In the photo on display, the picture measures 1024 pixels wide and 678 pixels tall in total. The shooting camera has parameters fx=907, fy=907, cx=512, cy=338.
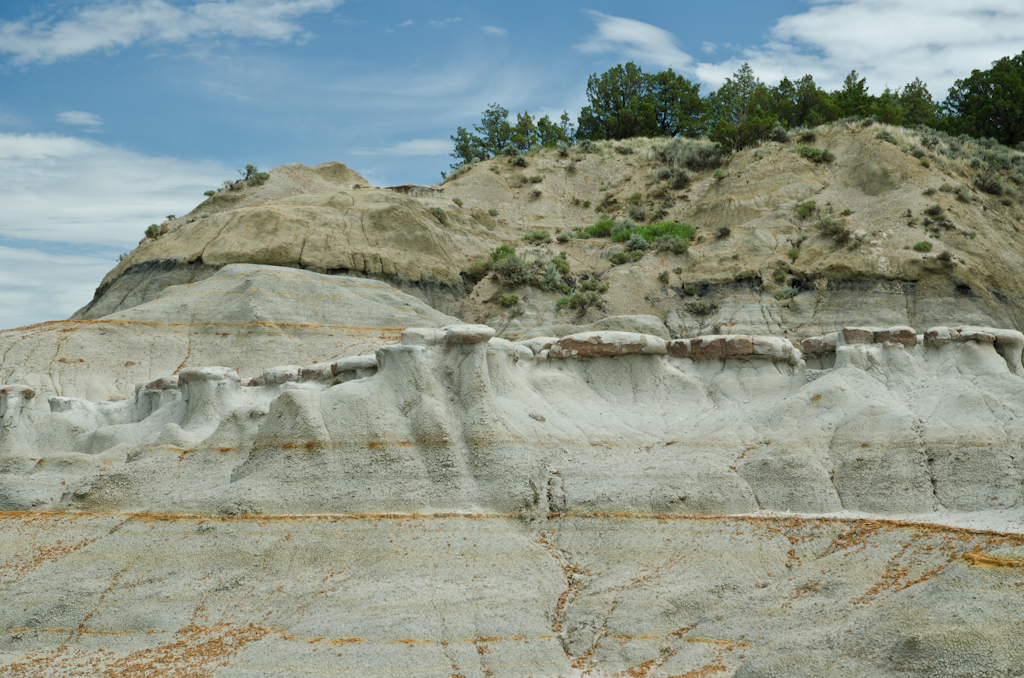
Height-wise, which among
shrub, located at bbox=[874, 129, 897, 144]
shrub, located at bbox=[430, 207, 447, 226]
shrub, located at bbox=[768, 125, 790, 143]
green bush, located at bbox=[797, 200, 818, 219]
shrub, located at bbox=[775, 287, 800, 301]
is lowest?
shrub, located at bbox=[775, 287, 800, 301]

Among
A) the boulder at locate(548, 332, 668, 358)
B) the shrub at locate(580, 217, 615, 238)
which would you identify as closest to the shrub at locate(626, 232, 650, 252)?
the shrub at locate(580, 217, 615, 238)

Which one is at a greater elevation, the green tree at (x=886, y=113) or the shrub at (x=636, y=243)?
the green tree at (x=886, y=113)

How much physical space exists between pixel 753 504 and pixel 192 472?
40.5 ft

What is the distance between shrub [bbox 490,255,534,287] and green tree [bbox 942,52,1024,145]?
32.1m

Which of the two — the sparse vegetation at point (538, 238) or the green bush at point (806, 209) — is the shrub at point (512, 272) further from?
the green bush at point (806, 209)

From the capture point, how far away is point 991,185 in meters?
43.2

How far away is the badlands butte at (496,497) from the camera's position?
13727 mm

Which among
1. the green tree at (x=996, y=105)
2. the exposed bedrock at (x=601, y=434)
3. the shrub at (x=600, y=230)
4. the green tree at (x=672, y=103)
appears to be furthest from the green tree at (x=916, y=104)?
the exposed bedrock at (x=601, y=434)

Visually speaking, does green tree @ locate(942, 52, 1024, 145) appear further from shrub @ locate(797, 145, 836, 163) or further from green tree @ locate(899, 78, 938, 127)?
shrub @ locate(797, 145, 836, 163)

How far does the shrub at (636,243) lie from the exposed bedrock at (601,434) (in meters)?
Answer: 21.6

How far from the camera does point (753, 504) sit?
57.8 feet

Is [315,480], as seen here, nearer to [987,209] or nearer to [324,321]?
[324,321]

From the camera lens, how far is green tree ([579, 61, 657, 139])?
65.8m

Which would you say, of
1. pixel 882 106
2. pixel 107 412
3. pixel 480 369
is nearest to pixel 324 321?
pixel 107 412
